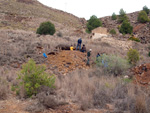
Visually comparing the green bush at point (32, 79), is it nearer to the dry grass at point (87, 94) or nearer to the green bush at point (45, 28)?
the dry grass at point (87, 94)

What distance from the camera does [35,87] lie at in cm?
491

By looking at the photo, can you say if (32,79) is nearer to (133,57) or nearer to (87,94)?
(87,94)

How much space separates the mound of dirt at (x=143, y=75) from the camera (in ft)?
21.9

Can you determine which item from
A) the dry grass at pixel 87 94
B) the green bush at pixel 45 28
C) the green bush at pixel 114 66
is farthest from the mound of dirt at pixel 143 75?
the green bush at pixel 45 28

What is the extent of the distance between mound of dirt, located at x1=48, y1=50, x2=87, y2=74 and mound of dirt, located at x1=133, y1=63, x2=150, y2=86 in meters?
3.79

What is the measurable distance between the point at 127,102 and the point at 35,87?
9.30 feet

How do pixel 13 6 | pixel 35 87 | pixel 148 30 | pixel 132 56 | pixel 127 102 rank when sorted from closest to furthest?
pixel 127 102
pixel 35 87
pixel 132 56
pixel 148 30
pixel 13 6

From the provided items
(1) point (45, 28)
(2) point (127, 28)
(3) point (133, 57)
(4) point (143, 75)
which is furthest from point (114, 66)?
(2) point (127, 28)

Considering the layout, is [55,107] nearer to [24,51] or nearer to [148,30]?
[24,51]

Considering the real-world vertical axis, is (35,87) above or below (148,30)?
below

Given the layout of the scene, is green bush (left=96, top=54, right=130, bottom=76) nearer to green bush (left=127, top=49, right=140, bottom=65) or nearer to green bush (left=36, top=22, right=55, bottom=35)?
green bush (left=127, top=49, right=140, bottom=65)

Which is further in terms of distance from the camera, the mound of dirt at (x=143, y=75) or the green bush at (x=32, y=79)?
the mound of dirt at (x=143, y=75)

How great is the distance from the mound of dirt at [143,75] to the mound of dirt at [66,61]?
379 centimetres

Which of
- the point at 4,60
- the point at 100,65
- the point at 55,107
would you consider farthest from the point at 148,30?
the point at 55,107
